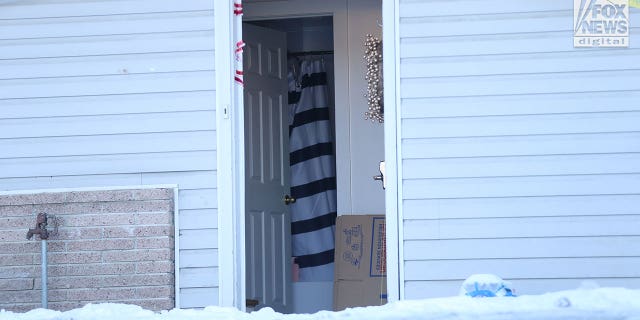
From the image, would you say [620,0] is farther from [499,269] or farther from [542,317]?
[542,317]

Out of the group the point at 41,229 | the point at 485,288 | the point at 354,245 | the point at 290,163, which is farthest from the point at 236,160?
the point at 485,288

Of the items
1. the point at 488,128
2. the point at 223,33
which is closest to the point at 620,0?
the point at 488,128

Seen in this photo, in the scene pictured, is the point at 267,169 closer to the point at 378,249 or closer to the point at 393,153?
the point at 378,249

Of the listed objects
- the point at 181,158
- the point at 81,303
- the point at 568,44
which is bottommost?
the point at 81,303

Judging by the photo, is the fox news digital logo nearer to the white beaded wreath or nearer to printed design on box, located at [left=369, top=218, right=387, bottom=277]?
the white beaded wreath

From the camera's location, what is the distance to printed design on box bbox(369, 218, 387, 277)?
7.03m

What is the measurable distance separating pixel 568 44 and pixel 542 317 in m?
3.10

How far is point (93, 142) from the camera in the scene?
18.9 ft

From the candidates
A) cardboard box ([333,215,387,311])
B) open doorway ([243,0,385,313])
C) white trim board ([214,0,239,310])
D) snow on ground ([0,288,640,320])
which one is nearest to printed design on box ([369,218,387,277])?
cardboard box ([333,215,387,311])

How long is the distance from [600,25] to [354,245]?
2.41 meters

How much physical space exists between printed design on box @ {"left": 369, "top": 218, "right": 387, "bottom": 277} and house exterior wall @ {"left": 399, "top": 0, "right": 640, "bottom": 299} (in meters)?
1.55

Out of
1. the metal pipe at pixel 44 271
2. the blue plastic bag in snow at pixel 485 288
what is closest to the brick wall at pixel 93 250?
the metal pipe at pixel 44 271

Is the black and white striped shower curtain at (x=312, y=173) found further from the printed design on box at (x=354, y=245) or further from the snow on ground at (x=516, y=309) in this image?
the snow on ground at (x=516, y=309)

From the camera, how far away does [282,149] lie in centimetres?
782
